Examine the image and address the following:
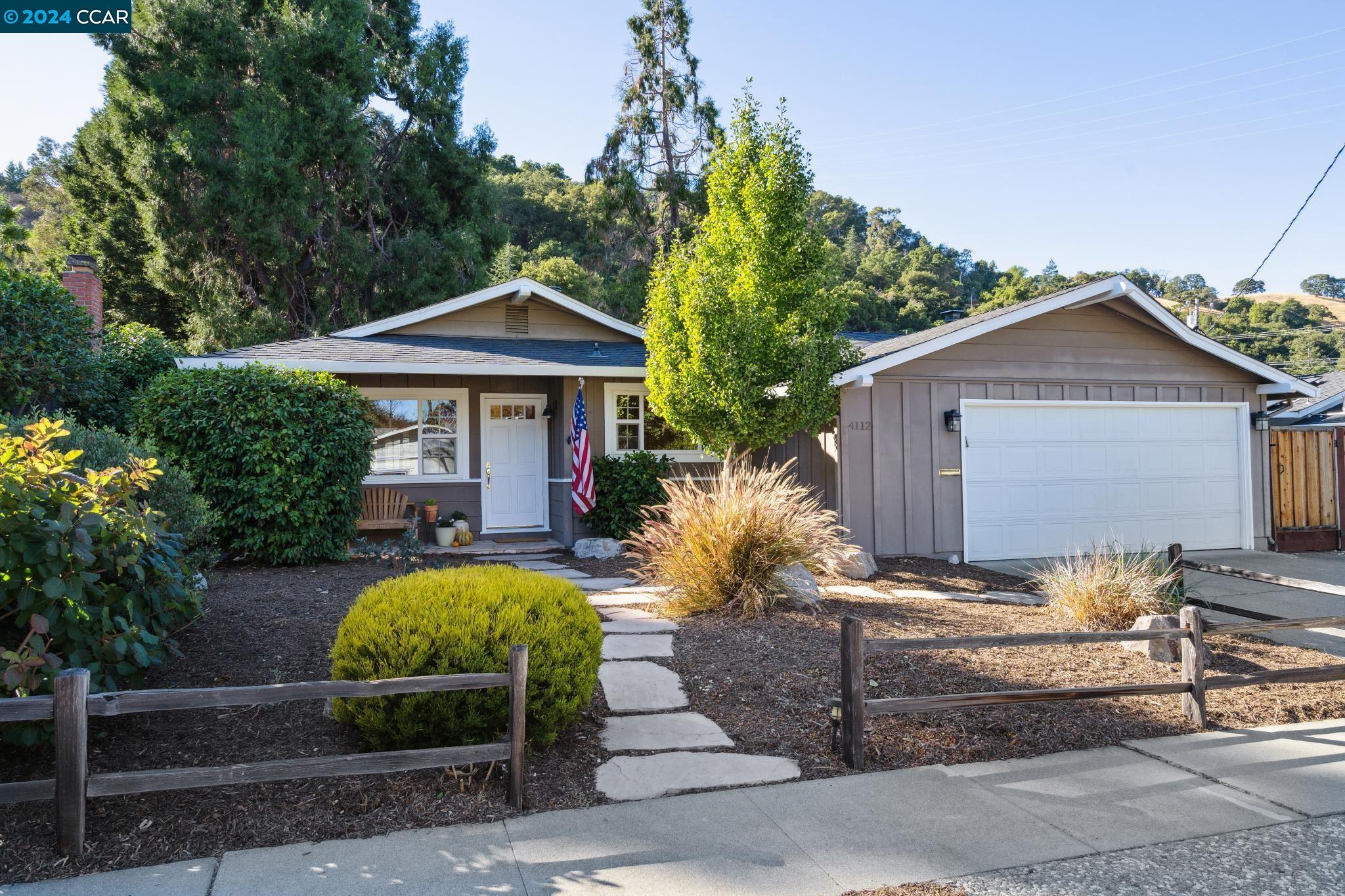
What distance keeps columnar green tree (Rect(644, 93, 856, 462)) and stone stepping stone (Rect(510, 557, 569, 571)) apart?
2140 mm

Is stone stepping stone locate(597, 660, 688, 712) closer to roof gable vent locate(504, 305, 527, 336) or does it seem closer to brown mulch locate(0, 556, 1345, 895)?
brown mulch locate(0, 556, 1345, 895)

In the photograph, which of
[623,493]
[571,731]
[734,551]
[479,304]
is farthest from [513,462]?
[571,731]

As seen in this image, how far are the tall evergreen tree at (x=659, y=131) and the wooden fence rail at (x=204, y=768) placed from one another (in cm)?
2066

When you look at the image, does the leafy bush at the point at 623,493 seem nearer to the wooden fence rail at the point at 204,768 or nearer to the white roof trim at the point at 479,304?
the white roof trim at the point at 479,304

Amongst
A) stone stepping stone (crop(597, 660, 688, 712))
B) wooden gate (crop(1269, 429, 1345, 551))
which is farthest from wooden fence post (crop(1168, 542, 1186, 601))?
wooden gate (crop(1269, 429, 1345, 551))

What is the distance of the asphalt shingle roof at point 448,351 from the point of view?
33.9ft

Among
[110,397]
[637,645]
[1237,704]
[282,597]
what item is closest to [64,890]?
[637,645]

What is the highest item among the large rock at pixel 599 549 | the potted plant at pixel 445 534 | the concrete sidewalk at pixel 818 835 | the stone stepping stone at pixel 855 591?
the potted plant at pixel 445 534

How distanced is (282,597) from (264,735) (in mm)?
2676

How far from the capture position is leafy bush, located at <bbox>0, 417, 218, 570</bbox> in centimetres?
586

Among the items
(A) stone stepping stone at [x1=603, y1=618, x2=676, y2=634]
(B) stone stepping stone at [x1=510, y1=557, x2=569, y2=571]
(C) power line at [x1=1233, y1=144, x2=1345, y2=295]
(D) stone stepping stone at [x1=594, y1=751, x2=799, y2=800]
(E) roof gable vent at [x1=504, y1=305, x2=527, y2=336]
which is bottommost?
(D) stone stepping stone at [x1=594, y1=751, x2=799, y2=800]

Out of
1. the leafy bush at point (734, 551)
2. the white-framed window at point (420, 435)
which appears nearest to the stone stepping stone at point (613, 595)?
the leafy bush at point (734, 551)

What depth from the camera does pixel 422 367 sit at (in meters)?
10.3

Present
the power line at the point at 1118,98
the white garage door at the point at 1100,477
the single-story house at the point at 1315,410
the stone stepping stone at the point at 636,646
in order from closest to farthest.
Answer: the stone stepping stone at the point at 636,646 → the white garage door at the point at 1100,477 → the power line at the point at 1118,98 → the single-story house at the point at 1315,410
